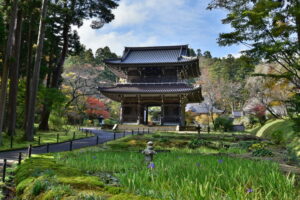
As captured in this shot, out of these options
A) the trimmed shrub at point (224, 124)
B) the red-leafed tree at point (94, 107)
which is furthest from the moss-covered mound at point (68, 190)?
the red-leafed tree at point (94, 107)

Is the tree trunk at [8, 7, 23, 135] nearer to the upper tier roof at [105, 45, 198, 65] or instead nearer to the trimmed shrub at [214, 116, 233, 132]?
the upper tier roof at [105, 45, 198, 65]

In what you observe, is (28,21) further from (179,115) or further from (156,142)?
(179,115)

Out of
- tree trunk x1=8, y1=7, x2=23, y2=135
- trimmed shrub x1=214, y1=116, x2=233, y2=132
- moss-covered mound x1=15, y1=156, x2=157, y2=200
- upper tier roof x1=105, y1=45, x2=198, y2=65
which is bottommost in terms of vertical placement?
moss-covered mound x1=15, y1=156, x2=157, y2=200

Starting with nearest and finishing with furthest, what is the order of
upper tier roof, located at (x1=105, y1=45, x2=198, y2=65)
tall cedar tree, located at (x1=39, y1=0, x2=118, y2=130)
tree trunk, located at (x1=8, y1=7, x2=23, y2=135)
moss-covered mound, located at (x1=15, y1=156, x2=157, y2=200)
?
moss-covered mound, located at (x1=15, y1=156, x2=157, y2=200)
tree trunk, located at (x1=8, y1=7, x2=23, y2=135)
tall cedar tree, located at (x1=39, y1=0, x2=118, y2=130)
upper tier roof, located at (x1=105, y1=45, x2=198, y2=65)

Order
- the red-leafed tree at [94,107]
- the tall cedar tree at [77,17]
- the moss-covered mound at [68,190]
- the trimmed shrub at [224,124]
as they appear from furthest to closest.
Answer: the red-leafed tree at [94,107] → the trimmed shrub at [224,124] → the tall cedar tree at [77,17] → the moss-covered mound at [68,190]

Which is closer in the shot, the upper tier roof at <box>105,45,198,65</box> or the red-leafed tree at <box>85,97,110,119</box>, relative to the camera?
the upper tier roof at <box>105,45,198,65</box>

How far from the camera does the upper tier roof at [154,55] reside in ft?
97.8

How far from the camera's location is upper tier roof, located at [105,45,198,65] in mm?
29812

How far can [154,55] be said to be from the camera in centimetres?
3272

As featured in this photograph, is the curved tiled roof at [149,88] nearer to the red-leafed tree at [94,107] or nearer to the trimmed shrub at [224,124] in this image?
the trimmed shrub at [224,124]

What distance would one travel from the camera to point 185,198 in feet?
9.37

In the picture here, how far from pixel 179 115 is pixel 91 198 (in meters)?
25.4

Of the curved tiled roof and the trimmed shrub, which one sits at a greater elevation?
the curved tiled roof

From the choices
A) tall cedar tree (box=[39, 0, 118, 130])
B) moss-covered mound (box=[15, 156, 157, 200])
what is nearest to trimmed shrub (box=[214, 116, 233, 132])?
tall cedar tree (box=[39, 0, 118, 130])
